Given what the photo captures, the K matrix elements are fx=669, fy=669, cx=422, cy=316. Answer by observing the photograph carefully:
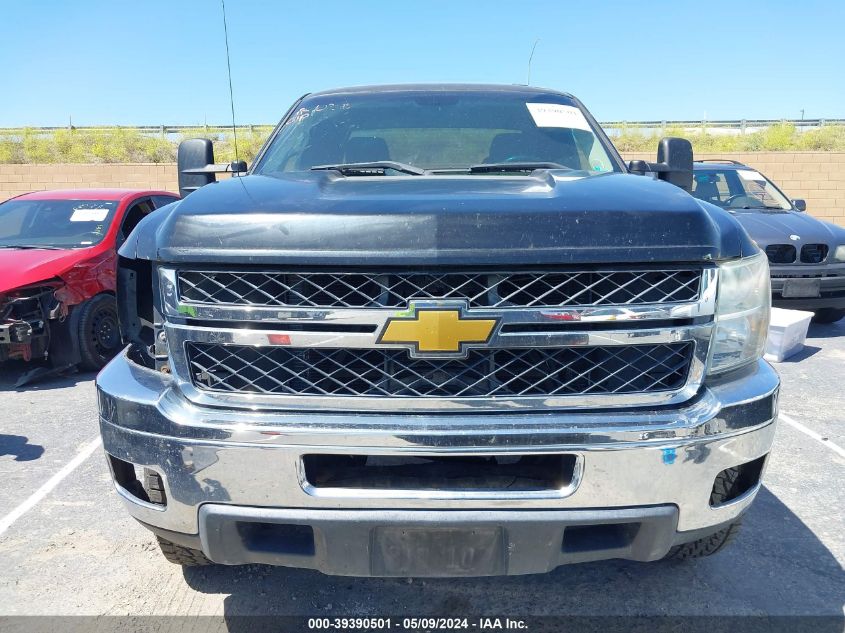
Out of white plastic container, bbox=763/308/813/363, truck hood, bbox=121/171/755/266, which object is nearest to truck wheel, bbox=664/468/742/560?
truck hood, bbox=121/171/755/266

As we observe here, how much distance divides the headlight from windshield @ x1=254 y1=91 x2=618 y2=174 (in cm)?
112

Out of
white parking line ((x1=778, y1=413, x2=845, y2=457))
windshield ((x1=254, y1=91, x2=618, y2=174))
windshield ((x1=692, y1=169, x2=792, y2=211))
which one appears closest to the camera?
windshield ((x1=254, y1=91, x2=618, y2=174))

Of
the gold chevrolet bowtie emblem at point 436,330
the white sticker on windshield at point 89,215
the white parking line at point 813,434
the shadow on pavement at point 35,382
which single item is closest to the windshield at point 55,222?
the white sticker on windshield at point 89,215

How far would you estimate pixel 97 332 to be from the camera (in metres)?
5.99

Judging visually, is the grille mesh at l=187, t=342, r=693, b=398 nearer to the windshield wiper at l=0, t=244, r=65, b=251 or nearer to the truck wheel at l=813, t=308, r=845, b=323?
the windshield wiper at l=0, t=244, r=65, b=251

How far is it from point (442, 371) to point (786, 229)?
265 inches

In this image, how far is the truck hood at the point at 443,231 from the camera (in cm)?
186

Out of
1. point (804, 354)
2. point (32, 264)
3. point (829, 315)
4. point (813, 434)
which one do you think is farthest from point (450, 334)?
point (829, 315)

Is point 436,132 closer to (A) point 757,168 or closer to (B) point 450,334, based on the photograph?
(B) point 450,334

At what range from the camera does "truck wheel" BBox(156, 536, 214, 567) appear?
249 cm

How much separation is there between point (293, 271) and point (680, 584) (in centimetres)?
202

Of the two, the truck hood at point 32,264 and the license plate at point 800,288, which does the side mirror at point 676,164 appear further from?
the truck hood at point 32,264

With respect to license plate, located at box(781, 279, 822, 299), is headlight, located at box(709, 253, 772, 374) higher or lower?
higher

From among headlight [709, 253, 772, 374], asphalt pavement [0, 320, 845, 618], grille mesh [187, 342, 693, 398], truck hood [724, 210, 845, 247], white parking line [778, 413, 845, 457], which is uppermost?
headlight [709, 253, 772, 374]
